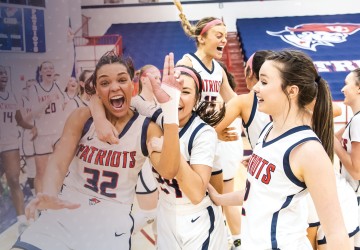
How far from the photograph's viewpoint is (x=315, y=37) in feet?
26.6

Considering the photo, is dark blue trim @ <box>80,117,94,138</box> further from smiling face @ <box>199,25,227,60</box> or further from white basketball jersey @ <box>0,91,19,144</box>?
smiling face @ <box>199,25,227,60</box>

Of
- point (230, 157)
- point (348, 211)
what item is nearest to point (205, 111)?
point (348, 211)

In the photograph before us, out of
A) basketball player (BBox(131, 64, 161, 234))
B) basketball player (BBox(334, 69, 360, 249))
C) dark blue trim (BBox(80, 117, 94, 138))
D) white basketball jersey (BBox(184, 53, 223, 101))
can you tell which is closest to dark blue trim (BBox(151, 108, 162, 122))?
basketball player (BBox(131, 64, 161, 234))

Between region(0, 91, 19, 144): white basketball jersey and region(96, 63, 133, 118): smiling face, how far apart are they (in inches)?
6.7

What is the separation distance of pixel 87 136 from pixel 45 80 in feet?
0.55

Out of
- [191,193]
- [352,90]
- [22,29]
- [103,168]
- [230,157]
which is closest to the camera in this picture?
[22,29]

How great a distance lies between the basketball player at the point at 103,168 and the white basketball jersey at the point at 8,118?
0.33 ft

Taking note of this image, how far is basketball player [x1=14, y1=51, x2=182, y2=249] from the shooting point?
3.04ft

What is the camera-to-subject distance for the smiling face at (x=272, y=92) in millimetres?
1268

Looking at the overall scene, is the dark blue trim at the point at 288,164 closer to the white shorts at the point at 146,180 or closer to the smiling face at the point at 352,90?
the white shorts at the point at 146,180

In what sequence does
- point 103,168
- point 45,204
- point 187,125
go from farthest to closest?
point 187,125, point 103,168, point 45,204

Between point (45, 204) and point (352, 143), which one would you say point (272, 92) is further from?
point (352, 143)

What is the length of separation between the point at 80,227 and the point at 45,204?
96 mm

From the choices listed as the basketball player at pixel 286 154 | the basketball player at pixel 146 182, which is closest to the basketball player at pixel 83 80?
the basketball player at pixel 146 182
